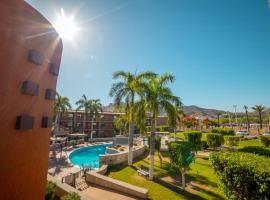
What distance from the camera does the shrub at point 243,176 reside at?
22.4 ft

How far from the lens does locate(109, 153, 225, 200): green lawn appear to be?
1238 cm

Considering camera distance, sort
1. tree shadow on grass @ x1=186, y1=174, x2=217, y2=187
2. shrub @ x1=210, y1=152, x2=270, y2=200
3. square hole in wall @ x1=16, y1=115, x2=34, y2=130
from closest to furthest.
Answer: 1. square hole in wall @ x1=16, y1=115, x2=34, y2=130
2. shrub @ x1=210, y1=152, x2=270, y2=200
3. tree shadow on grass @ x1=186, y1=174, x2=217, y2=187

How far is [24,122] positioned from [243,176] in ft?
31.8

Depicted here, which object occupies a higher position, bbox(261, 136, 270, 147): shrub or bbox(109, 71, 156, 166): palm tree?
bbox(109, 71, 156, 166): palm tree

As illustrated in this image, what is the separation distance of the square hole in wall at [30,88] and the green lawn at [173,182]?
1152 centimetres

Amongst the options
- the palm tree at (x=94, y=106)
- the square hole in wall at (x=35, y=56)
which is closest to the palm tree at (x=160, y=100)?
the square hole in wall at (x=35, y=56)

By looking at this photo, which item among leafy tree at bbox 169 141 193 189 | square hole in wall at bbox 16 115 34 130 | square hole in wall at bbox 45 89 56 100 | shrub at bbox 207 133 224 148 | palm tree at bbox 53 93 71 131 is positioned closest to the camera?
square hole in wall at bbox 16 115 34 130

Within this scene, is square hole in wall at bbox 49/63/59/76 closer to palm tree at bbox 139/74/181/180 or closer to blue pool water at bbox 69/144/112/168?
palm tree at bbox 139/74/181/180

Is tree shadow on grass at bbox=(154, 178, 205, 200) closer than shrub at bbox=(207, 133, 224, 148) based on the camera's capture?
Yes

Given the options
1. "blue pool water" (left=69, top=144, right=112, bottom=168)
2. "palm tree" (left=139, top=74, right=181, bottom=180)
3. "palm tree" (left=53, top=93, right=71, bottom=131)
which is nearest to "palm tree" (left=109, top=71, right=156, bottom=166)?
"palm tree" (left=139, top=74, right=181, bottom=180)

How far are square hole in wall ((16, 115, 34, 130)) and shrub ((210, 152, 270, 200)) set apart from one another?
9.31 metres

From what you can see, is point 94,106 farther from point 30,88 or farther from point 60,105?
point 30,88

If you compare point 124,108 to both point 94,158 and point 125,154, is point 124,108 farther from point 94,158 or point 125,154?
point 94,158

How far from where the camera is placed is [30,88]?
4.69 meters
